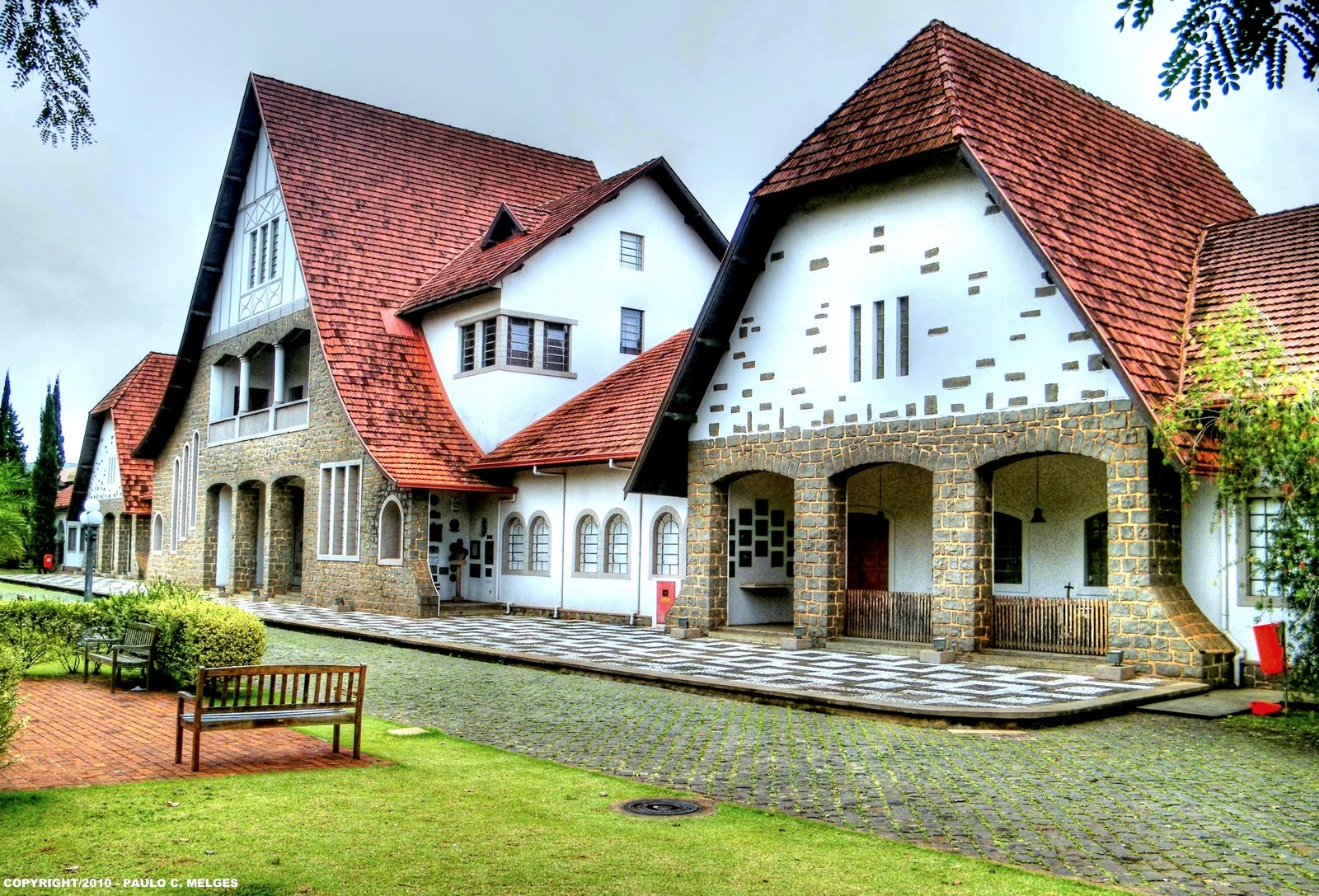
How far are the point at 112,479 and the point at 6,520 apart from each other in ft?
11.5

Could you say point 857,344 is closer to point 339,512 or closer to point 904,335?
point 904,335

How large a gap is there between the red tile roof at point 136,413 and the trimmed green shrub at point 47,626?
84.3ft

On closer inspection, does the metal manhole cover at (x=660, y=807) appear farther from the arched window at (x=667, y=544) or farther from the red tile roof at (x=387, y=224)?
the red tile roof at (x=387, y=224)

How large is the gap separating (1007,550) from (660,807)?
13414mm

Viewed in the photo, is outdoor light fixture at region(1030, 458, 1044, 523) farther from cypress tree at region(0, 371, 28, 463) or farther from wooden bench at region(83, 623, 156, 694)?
cypress tree at region(0, 371, 28, 463)

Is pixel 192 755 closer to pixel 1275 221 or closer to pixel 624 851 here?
pixel 624 851

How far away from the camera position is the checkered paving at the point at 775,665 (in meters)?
13.6

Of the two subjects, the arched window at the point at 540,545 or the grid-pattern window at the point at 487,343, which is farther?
the grid-pattern window at the point at 487,343

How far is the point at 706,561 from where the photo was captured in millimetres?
20984

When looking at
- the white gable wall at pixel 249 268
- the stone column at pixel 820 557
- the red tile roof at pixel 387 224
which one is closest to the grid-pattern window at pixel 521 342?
the red tile roof at pixel 387 224

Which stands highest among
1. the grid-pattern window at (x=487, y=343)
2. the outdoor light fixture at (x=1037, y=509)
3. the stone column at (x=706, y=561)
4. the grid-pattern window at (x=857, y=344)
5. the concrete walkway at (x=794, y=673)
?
the grid-pattern window at (x=487, y=343)

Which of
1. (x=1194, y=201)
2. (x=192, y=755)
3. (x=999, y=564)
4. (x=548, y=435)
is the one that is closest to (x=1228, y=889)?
(x=192, y=755)

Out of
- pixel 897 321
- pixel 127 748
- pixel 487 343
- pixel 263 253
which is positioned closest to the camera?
pixel 127 748

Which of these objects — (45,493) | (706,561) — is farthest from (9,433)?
(706,561)
